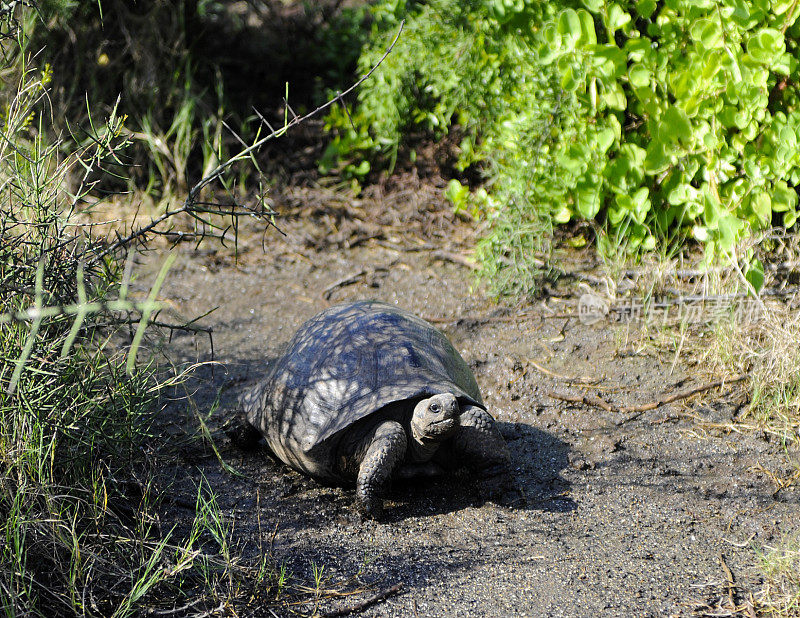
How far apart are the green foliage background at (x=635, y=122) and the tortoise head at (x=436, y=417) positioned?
179 cm

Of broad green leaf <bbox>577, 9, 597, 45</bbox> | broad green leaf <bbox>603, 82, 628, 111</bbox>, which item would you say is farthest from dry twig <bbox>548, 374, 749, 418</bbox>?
broad green leaf <bbox>577, 9, 597, 45</bbox>

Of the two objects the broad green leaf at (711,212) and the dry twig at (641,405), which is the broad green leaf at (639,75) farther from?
the dry twig at (641,405)

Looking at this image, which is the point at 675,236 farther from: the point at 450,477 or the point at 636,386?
the point at 450,477

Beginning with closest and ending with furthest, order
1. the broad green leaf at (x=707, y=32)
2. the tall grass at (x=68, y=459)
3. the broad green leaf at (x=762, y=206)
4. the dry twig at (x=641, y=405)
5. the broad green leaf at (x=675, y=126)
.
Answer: the tall grass at (x=68, y=459) → the dry twig at (x=641, y=405) → the broad green leaf at (x=707, y=32) → the broad green leaf at (x=762, y=206) → the broad green leaf at (x=675, y=126)

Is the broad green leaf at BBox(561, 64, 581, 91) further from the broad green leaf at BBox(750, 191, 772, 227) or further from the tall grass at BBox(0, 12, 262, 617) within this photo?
the tall grass at BBox(0, 12, 262, 617)

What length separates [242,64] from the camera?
6.72 meters

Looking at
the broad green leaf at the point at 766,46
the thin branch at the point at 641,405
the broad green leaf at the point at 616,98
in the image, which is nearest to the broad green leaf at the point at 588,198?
the broad green leaf at the point at 616,98

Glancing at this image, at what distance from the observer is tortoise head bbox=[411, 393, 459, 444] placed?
9.14 feet

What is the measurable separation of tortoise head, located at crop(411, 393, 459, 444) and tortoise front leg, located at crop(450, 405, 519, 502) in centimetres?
11

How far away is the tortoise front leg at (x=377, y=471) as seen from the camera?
111 inches

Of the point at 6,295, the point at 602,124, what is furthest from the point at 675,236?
the point at 6,295

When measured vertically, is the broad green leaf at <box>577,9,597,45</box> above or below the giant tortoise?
above

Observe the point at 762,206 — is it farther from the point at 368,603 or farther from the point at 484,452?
the point at 368,603

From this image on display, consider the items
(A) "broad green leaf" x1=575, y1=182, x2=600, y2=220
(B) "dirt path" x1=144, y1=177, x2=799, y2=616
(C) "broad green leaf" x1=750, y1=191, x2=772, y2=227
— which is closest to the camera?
(B) "dirt path" x1=144, y1=177, x2=799, y2=616
